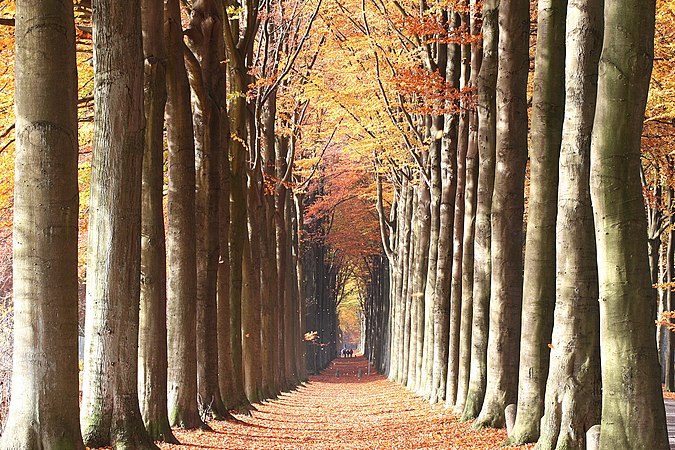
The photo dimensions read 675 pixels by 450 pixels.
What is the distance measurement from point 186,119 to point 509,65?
16.2ft

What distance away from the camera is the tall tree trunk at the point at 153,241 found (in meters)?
12.0

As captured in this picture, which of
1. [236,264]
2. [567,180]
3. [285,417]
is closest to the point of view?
[567,180]

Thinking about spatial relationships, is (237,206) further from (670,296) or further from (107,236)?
(670,296)

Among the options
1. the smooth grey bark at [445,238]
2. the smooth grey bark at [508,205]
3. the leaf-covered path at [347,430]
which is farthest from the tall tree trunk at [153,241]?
the smooth grey bark at [445,238]

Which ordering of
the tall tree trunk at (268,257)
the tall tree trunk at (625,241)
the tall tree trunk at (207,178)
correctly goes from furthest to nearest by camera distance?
the tall tree trunk at (268,257) < the tall tree trunk at (207,178) < the tall tree trunk at (625,241)

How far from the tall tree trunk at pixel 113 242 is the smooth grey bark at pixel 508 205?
6.14 m

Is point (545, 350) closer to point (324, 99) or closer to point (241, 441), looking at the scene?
point (241, 441)

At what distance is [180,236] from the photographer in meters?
14.0

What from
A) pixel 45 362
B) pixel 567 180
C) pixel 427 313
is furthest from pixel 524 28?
pixel 427 313

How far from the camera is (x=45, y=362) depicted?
813 centimetres

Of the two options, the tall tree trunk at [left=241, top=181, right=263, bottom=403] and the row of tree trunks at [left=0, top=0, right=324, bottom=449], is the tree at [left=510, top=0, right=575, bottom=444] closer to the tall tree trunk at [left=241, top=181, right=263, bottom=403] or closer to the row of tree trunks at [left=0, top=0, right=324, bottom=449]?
the row of tree trunks at [left=0, top=0, right=324, bottom=449]

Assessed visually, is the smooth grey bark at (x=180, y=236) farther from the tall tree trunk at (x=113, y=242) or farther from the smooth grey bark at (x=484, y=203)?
the smooth grey bark at (x=484, y=203)

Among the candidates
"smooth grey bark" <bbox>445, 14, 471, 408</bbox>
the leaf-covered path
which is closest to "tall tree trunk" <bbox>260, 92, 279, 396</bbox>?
the leaf-covered path

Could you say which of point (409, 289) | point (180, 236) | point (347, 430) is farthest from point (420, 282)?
point (180, 236)
